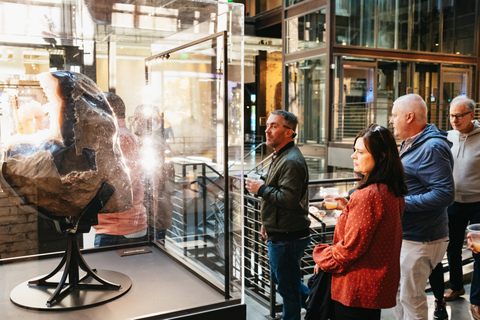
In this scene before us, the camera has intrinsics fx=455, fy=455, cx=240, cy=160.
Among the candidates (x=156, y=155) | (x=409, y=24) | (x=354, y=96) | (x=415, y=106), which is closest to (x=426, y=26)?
(x=409, y=24)

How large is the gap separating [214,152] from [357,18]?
1186cm

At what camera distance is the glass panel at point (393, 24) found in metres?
13.9

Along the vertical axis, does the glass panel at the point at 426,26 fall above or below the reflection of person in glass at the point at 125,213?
above

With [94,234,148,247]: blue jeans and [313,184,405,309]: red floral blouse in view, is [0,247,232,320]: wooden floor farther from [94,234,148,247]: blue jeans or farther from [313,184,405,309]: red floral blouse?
[313,184,405,309]: red floral blouse

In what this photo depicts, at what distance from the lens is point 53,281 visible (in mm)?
2768

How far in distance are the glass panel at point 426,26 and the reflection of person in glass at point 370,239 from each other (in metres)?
13.7

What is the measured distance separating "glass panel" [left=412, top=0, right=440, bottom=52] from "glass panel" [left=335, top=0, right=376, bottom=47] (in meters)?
1.85

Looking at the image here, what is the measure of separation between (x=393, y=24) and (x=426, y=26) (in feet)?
4.88

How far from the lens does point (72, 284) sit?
273cm

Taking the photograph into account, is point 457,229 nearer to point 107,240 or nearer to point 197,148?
point 197,148

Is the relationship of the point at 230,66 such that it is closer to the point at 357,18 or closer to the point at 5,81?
the point at 5,81

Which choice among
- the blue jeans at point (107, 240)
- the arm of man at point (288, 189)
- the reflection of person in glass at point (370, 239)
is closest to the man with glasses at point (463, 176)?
the arm of man at point (288, 189)

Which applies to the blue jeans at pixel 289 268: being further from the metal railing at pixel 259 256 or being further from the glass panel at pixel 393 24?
the glass panel at pixel 393 24

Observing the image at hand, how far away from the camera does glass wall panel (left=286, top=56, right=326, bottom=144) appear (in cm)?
1356
